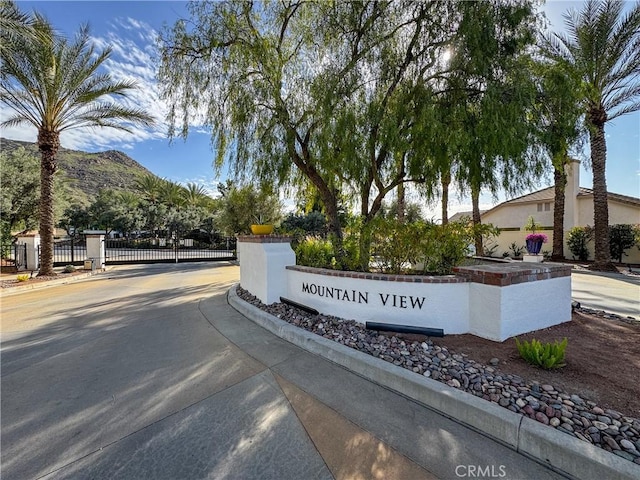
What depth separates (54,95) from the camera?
9930mm

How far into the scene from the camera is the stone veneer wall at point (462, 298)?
3.79 metres

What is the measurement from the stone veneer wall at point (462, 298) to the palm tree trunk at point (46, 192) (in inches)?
434

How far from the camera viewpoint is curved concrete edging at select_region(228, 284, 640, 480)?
1860mm

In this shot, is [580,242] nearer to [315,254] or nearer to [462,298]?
[462,298]

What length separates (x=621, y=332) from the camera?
13.3 ft

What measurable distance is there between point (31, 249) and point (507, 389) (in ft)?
55.3

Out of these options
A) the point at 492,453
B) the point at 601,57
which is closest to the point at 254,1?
the point at 492,453

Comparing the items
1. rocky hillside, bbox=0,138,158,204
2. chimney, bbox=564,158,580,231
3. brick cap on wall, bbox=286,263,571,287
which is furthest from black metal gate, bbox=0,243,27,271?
rocky hillside, bbox=0,138,158,204

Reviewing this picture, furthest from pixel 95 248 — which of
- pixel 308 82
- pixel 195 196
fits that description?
pixel 195 196

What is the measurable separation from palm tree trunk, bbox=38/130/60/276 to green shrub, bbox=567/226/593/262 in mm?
24483

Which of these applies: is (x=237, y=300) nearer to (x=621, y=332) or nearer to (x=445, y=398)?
(x=445, y=398)

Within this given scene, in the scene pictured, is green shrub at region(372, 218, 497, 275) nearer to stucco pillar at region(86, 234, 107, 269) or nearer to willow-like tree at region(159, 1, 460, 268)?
willow-like tree at region(159, 1, 460, 268)

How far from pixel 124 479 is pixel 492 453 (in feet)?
8.28

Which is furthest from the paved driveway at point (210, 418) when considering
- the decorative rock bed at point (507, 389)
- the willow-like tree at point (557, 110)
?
the willow-like tree at point (557, 110)
